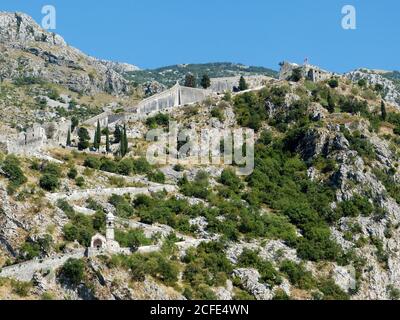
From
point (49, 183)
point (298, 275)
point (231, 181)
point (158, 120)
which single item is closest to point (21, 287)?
point (49, 183)

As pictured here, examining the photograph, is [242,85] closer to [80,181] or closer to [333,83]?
[333,83]

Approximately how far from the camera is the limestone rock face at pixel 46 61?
574ft

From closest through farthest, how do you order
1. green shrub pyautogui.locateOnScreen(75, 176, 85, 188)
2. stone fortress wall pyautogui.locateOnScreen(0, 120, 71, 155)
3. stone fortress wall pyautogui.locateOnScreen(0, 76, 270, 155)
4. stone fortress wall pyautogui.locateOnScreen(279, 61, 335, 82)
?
1. green shrub pyautogui.locateOnScreen(75, 176, 85, 188)
2. stone fortress wall pyautogui.locateOnScreen(0, 120, 71, 155)
3. stone fortress wall pyautogui.locateOnScreen(0, 76, 270, 155)
4. stone fortress wall pyautogui.locateOnScreen(279, 61, 335, 82)

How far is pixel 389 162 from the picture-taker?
106 m

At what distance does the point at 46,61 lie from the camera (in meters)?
181

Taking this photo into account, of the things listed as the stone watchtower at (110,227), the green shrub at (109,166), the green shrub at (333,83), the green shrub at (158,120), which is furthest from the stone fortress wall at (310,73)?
the stone watchtower at (110,227)

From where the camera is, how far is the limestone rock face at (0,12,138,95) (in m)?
175

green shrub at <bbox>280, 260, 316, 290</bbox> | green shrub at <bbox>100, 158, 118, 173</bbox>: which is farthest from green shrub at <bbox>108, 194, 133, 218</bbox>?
green shrub at <bbox>280, 260, 316, 290</bbox>

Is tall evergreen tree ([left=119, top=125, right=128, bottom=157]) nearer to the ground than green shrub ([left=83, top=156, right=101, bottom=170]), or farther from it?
farther from it

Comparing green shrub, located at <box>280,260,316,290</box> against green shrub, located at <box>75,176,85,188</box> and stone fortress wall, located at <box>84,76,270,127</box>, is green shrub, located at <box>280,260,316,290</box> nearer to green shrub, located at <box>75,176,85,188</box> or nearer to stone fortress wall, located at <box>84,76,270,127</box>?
green shrub, located at <box>75,176,85,188</box>

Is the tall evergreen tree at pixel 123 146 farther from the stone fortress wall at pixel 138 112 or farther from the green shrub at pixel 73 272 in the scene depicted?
the green shrub at pixel 73 272

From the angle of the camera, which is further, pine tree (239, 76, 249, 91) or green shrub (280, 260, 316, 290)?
pine tree (239, 76, 249, 91)
